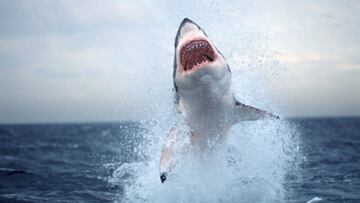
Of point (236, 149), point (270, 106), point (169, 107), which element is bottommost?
point (236, 149)

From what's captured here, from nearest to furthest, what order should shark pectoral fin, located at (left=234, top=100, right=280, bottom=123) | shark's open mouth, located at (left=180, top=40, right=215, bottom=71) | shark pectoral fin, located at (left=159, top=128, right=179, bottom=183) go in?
shark's open mouth, located at (left=180, top=40, right=215, bottom=71) < shark pectoral fin, located at (left=159, top=128, right=179, bottom=183) < shark pectoral fin, located at (left=234, top=100, right=280, bottom=123)

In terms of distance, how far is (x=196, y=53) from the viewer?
9031 mm

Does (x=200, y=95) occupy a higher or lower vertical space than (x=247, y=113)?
lower

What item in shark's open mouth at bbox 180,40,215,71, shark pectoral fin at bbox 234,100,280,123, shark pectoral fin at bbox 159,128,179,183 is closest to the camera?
shark's open mouth at bbox 180,40,215,71

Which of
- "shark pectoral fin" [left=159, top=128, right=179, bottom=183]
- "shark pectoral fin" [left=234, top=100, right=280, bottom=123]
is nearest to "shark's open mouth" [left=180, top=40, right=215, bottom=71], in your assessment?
"shark pectoral fin" [left=234, top=100, right=280, bottom=123]

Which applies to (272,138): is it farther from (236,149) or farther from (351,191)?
(351,191)

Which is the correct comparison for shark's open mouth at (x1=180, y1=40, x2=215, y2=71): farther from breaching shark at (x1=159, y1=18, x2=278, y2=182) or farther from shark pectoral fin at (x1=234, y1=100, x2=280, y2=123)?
shark pectoral fin at (x1=234, y1=100, x2=280, y2=123)

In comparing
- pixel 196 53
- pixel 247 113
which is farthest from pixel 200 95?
pixel 247 113

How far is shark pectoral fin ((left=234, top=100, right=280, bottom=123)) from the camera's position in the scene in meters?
10.1

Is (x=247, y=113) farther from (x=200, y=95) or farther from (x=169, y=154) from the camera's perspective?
(x=169, y=154)

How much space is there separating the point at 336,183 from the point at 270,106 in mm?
2964

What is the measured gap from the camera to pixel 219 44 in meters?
12.9

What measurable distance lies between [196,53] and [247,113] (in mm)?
2063

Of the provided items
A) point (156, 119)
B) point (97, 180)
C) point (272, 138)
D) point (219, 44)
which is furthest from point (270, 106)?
point (97, 180)
